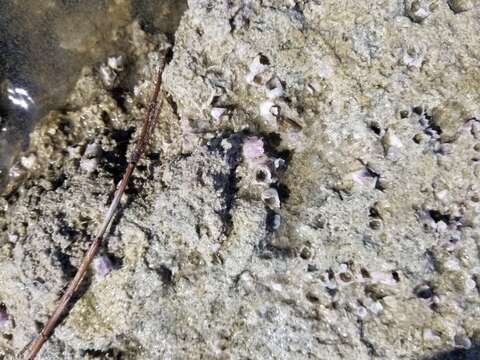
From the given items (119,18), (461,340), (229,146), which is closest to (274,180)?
(229,146)

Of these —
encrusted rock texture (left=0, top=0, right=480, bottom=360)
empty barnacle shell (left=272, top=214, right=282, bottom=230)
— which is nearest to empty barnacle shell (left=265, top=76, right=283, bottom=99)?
encrusted rock texture (left=0, top=0, right=480, bottom=360)

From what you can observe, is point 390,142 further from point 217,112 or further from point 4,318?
point 4,318

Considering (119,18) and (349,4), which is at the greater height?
(349,4)

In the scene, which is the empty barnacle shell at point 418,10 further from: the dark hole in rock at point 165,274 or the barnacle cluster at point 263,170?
the dark hole in rock at point 165,274

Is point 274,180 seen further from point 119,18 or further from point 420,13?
point 119,18

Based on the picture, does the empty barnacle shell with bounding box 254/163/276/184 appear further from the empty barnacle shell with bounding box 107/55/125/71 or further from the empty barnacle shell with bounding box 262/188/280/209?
the empty barnacle shell with bounding box 107/55/125/71

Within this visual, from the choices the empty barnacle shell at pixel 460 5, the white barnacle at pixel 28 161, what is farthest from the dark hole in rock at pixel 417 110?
the white barnacle at pixel 28 161
